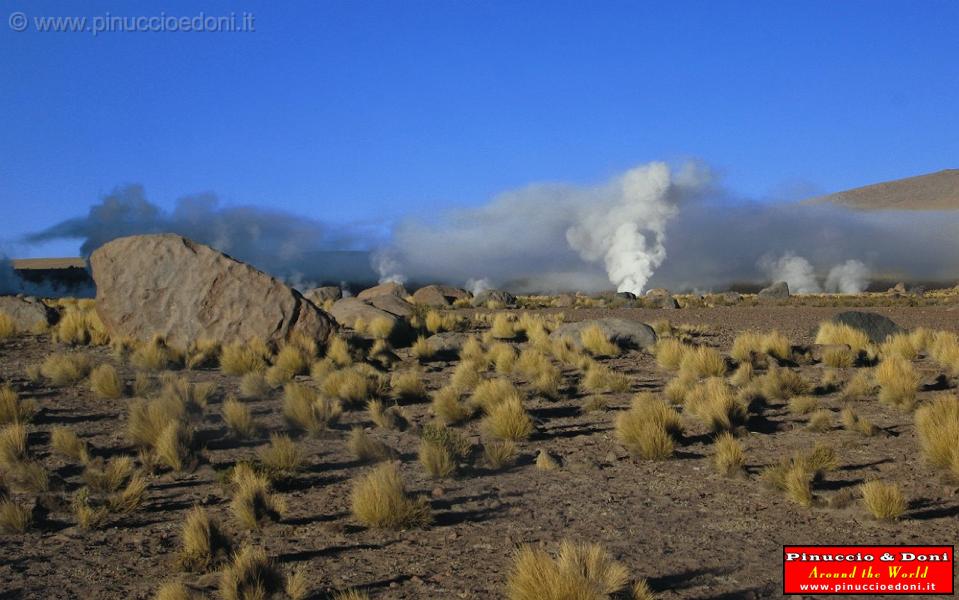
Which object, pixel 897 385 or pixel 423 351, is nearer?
pixel 897 385

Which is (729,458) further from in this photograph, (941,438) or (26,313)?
(26,313)

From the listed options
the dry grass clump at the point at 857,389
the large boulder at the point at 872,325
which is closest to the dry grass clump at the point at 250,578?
the dry grass clump at the point at 857,389

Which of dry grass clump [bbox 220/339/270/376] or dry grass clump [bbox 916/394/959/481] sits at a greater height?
dry grass clump [bbox 220/339/270/376]

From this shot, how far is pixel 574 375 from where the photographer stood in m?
17.9

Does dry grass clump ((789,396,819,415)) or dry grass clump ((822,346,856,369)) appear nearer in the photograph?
dry grass clump ((789,396,819,415))

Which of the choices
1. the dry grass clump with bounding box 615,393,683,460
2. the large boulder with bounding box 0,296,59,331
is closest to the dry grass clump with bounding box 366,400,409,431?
the dry grass clump with bounding box 615,393,683,460

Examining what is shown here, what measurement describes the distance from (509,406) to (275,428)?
3.17m

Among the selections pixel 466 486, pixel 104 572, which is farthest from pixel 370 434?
pixel 104 572

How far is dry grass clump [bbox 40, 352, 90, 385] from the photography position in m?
15.2

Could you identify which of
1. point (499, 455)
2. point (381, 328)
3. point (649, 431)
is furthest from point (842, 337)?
point (499, 455)

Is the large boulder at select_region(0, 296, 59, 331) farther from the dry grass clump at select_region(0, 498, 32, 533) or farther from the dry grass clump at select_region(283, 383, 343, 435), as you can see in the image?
the dry grass clump at select_region(0, 498, 32, 533)

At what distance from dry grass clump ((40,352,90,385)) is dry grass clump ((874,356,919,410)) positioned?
13.3m

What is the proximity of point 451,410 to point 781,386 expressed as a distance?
19.2 feet

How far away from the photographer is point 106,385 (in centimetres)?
1416
